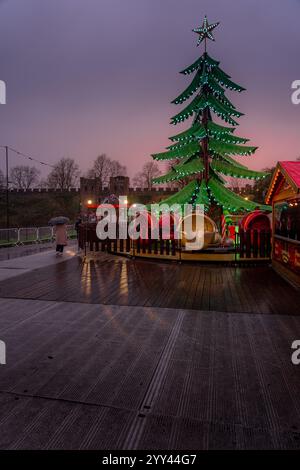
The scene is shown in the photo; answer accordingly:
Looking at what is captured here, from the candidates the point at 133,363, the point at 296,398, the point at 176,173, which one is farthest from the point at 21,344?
the point at 176,173

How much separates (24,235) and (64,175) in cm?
7828

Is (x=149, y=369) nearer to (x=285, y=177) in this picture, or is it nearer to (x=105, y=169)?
(x=285, y=177)

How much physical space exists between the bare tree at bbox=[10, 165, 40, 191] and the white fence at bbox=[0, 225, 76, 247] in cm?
9379

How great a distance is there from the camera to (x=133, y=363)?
3992 millimetres

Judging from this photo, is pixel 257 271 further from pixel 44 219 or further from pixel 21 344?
pixel 44 219

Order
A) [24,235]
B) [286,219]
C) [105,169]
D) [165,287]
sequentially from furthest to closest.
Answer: [105,169]
[24,235]
[286,219]
[165,287]

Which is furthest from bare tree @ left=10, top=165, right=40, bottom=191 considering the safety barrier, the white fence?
the safety barrier

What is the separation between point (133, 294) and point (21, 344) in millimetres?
3278

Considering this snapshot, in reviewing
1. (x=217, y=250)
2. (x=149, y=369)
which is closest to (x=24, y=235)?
(x=217, y=250)

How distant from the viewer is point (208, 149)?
16.0 metres

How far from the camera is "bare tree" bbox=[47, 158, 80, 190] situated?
316ft

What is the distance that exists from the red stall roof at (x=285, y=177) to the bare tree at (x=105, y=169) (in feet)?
263

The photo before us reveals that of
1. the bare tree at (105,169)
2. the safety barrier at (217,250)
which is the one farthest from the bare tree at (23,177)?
the safety barrier at (217,250)

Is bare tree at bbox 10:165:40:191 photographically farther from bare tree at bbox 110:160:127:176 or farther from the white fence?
the white fence
